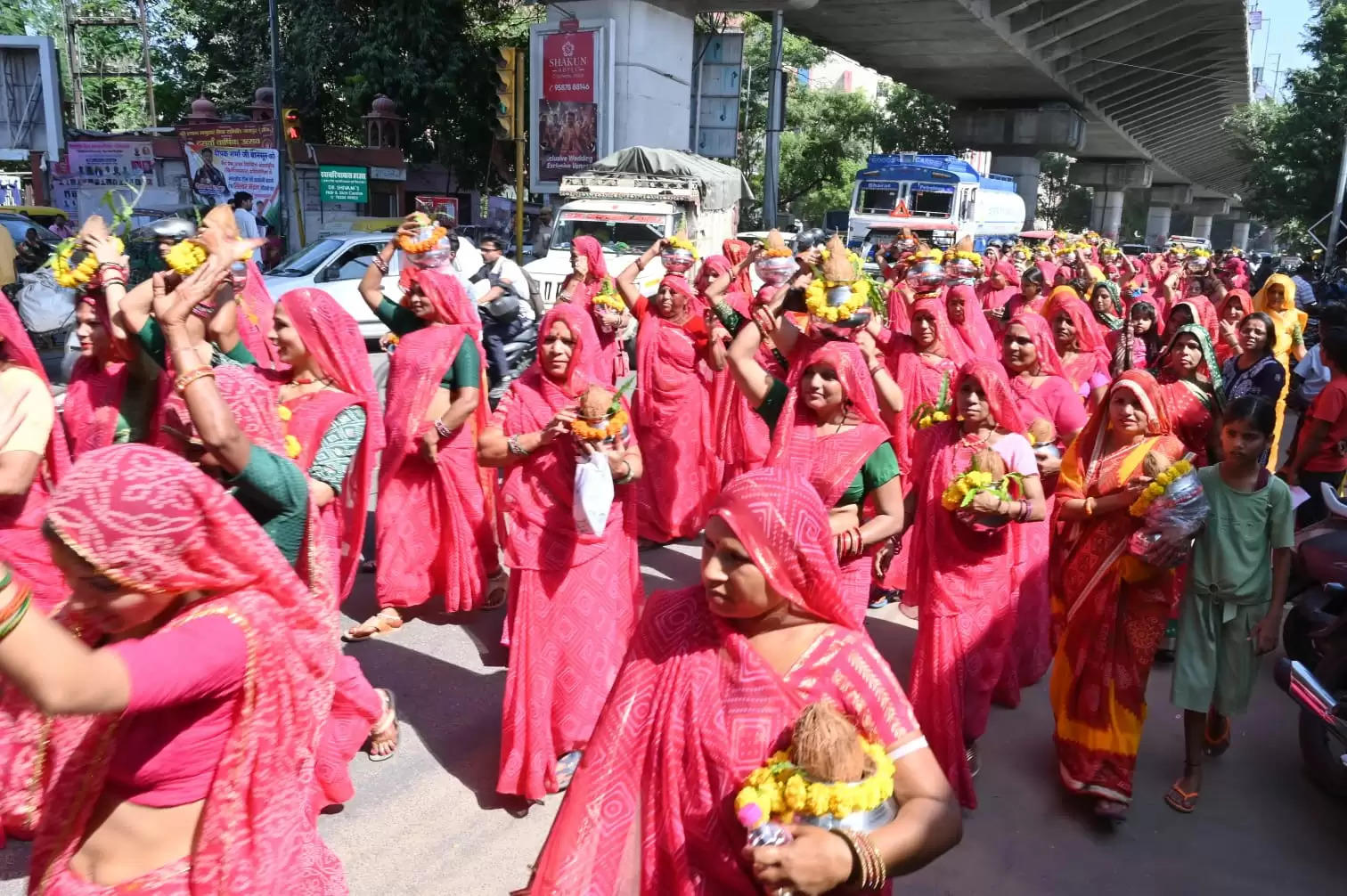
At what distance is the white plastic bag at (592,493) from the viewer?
12.0 ft

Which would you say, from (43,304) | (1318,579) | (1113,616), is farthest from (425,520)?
(43,304)

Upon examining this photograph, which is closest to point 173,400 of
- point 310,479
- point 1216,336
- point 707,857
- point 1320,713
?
point 310,479

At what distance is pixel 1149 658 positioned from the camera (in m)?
3.76

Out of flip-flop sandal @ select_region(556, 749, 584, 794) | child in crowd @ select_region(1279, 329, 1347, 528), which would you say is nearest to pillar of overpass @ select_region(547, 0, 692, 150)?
child in crowd @ select_region(1279, 329, 1347, 528)

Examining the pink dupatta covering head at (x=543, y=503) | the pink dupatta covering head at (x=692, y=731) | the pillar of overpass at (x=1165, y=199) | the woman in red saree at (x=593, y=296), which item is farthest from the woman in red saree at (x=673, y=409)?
the pillar of overpass at (x=1165, y=199)

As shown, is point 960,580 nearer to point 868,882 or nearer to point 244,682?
point 868,882

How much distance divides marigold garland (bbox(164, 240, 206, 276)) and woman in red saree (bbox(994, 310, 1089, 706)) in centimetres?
327

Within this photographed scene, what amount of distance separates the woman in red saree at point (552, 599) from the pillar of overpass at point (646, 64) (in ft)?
62.0

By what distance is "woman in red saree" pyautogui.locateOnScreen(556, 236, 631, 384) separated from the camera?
6.80 meters

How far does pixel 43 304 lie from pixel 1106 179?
60.4m

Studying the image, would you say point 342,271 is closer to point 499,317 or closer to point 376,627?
point 499,317

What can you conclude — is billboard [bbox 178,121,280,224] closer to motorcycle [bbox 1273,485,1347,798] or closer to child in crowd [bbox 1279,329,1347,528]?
child in crowd [bbox 1279,329,1347,528]

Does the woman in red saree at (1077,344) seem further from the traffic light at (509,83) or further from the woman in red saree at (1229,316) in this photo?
the traffic light at (509,83)

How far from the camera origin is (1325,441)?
5.65m
